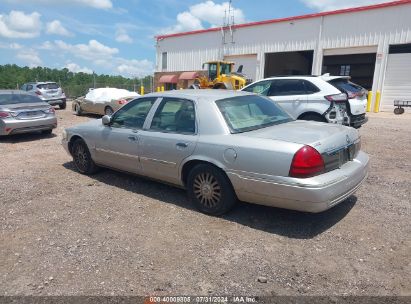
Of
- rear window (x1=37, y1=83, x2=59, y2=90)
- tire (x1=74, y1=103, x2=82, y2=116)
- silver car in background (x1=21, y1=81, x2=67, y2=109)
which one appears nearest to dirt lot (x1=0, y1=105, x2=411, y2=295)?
tire (x1=74, y1=103, x2=82, y2=116)

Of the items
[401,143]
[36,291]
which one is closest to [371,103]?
[401,143]

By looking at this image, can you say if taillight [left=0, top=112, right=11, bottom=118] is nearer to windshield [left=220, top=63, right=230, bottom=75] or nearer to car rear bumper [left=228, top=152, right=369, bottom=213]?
car rear bumper [left=228, top=152, right=369, bottom=213]

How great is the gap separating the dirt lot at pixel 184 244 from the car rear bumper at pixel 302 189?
1.28ft

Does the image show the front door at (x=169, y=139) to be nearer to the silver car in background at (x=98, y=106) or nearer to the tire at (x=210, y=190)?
the tire at (x=210, y=190)

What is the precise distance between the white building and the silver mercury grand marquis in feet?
58.1

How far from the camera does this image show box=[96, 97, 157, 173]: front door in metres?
5.26

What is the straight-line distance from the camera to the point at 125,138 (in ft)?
17.6

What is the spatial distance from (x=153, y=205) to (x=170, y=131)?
1.03 metres

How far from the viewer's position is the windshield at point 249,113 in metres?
4.51

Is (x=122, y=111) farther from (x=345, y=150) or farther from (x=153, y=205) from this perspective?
(x=345, y=150)

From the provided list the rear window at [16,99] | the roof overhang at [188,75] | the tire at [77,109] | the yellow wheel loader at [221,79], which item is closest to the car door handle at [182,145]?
the rear window at [16,99]

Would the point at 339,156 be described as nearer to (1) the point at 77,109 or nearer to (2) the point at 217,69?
(1) the point at 77,109

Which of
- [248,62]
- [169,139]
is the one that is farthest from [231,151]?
[248,62]

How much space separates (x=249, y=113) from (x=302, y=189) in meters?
1.48
